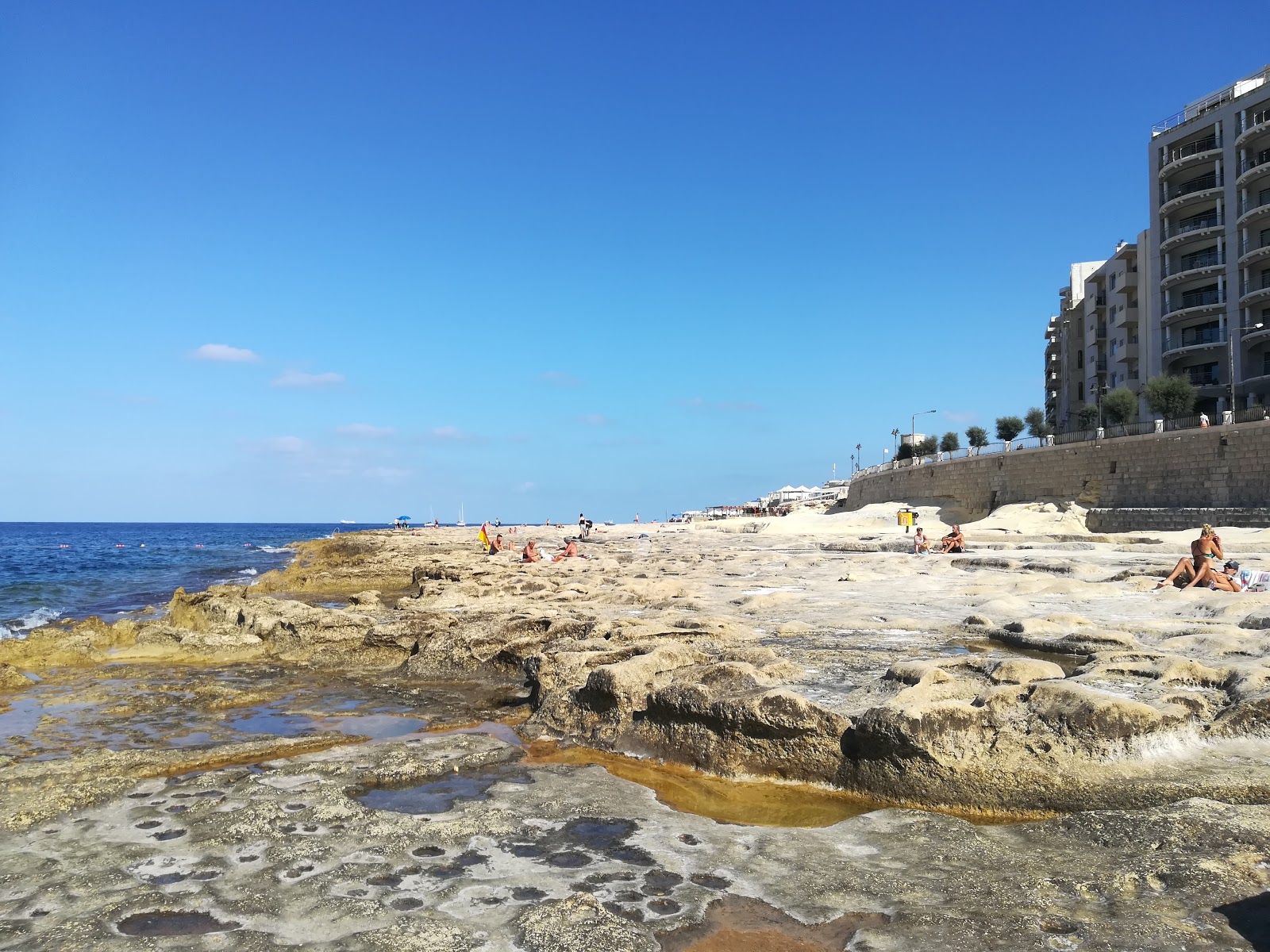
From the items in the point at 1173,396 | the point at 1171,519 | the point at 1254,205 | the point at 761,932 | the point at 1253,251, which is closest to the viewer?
the point at 761,932

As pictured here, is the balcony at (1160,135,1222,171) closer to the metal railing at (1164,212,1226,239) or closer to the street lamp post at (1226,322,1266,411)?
the metal railing at (1164,212,1226,239)

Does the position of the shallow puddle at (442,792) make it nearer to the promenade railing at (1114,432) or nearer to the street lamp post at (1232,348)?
the promenade railing at (1114,432)

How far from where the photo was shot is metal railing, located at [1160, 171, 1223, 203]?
48.7m

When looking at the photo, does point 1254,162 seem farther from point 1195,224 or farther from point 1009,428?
point 1009,428

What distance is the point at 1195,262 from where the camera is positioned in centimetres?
4975

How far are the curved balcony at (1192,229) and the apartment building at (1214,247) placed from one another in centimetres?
6

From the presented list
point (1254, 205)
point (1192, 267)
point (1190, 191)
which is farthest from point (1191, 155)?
point (1192, 267)

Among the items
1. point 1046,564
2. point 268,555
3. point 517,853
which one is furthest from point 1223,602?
point 268,555

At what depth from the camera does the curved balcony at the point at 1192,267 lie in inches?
1889

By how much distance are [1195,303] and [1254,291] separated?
14.3ft

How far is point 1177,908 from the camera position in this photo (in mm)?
3529

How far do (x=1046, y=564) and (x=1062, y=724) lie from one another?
11.3 m

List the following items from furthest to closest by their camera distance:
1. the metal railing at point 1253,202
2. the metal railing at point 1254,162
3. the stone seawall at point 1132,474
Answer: the metal railing at point 1253,202, the metal railing at point 1254,162, the stone seawall at point 1132,474

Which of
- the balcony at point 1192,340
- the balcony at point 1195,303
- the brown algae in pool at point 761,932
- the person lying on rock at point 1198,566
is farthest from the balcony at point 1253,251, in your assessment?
the brown algae in pool at point 761,932
